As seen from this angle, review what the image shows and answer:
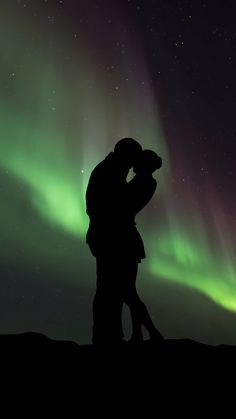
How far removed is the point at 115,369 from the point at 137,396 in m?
0.58

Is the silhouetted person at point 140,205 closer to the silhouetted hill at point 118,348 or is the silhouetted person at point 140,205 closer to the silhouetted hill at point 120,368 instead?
the silhouetted hill at point 118,348

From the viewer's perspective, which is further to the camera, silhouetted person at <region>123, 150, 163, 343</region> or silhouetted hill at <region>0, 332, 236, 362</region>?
silhouetted person at <region>123, 150, 163, 343</region>

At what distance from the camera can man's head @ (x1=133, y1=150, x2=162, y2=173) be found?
21.7 feet

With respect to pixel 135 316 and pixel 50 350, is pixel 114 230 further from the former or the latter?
pixel 50 350

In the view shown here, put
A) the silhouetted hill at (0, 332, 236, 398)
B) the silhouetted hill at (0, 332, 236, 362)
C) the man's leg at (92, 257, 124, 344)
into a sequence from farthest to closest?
the man's leg at (92, 257, 124, 344) → the silhouetted hill at (0, 332, 236, 362) → the silhouetted hill at (0, 332, 236, 398)

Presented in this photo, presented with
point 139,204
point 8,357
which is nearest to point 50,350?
point 8,357

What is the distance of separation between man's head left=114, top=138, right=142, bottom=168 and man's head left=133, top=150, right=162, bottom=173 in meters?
0.07

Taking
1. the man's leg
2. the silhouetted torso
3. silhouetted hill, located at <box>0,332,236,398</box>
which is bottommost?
silhouetted hill, located at <box>0,332,236,398</box>

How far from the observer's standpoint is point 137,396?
463 cm

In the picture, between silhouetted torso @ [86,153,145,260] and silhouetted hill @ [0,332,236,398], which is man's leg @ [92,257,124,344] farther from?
silhouetted hill @ [0,332,236,398]

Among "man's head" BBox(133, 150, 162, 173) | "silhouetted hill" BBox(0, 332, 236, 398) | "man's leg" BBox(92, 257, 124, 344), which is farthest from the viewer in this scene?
"man's head" BBox(133, 150, 162, 173)

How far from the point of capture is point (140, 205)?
666cm

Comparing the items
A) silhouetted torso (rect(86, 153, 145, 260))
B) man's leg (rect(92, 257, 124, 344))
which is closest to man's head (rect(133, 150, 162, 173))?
silhouetted torso (rect(86, 153, 145, 260))

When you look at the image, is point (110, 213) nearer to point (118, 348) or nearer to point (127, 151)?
point (127, 151)
